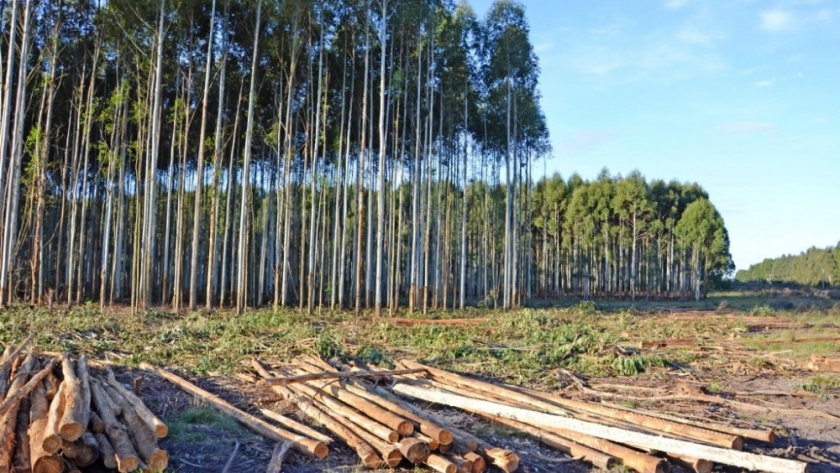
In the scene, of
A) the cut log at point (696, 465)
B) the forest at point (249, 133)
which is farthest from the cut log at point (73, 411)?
the forest at point (249, 133)

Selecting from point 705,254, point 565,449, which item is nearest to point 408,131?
point 565,449

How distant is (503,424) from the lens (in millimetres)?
6957

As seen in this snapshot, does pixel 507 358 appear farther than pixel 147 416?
Yes

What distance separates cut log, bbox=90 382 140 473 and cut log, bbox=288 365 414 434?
6.92ft

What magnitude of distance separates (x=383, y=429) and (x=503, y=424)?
5.17 feet

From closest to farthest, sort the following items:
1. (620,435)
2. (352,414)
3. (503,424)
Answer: (620,435) < (352,414) < (503,424)

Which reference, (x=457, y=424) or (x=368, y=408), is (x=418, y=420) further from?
(x=457, y=424)

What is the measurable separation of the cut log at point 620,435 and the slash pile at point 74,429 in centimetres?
318

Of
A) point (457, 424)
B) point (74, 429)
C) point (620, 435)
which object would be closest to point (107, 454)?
point (74, 429)

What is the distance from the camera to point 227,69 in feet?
81.1

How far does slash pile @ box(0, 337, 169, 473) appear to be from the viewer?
15.7 ft

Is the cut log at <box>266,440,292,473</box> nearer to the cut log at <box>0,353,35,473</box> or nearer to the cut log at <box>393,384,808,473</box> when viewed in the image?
the cut log at <box>0,353,35,473</box>

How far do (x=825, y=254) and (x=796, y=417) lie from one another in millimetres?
96974

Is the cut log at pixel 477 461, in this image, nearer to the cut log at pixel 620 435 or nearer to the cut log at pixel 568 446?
the cut log at pixel 568 446
